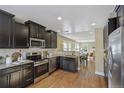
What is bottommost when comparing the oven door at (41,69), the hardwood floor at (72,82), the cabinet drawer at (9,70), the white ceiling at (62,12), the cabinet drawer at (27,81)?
the hardwood floor at (72,82)

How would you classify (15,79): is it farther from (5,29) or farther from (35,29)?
(35,29)

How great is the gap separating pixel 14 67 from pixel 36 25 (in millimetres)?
2101

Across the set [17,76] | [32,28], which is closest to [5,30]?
[32,28]

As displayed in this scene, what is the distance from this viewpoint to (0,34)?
106 inches

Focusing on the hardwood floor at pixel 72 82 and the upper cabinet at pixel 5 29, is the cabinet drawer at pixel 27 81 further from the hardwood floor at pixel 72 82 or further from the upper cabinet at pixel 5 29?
the upper cabinet at pixel 5 29

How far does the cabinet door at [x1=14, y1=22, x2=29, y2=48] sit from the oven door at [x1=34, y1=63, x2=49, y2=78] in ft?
3.38

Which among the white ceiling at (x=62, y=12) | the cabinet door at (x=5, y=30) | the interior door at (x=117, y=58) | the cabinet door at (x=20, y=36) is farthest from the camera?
the cabinet door at (x=20, y=36)

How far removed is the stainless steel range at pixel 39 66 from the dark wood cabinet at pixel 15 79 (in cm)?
88

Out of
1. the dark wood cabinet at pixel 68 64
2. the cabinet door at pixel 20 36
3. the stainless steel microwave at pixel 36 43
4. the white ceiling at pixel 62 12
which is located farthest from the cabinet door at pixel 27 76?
the dark wood cabinet at pixel 68 64

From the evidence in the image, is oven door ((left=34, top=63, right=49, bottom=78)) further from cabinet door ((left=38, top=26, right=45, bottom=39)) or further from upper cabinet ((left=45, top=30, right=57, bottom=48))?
cabinet door ((left=38, top=26, right=45, bottom=39))

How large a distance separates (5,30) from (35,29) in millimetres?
1489

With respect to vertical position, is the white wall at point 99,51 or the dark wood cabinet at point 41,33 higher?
the dark wood cabinet at point 41,33

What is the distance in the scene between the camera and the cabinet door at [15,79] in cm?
279
